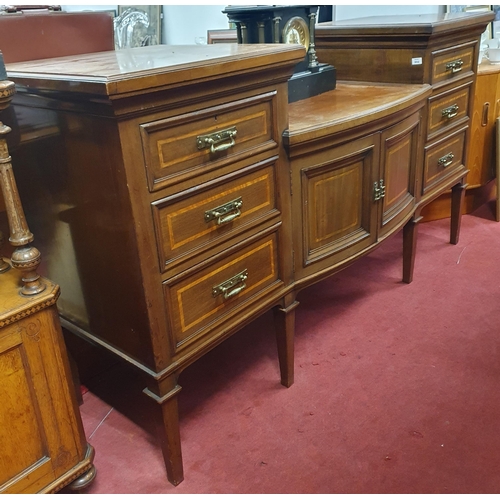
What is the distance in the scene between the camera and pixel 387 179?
179 cm

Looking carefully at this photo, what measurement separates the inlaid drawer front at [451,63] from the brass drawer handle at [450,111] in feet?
0.39

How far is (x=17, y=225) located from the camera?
1.07 meters

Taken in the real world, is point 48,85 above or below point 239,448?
above

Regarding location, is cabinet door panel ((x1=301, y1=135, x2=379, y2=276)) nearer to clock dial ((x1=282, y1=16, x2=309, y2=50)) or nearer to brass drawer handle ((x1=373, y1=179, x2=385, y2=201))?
brass drawer handle ((x1=373, y1=179, x2=385, y2=201))

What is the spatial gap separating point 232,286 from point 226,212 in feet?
0.67

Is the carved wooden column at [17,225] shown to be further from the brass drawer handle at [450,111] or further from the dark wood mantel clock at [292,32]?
the brass drawer handle at [450,111]

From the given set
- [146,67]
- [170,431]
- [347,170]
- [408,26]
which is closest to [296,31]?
[408,26]

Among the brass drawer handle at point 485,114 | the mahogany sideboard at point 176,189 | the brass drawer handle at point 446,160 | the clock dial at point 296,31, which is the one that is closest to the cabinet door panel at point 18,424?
the mahogany sideboard at point 176,189

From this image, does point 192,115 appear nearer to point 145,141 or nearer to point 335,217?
point 145,141

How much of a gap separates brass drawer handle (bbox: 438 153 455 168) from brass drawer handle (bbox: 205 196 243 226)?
130cm

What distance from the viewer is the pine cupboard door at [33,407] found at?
1078mm

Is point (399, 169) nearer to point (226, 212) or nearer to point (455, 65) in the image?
Answer: point (455, 65)

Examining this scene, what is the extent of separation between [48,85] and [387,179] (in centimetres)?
114

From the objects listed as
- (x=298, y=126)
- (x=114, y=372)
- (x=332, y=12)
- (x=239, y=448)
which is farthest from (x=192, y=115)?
(x=332, y=12)
